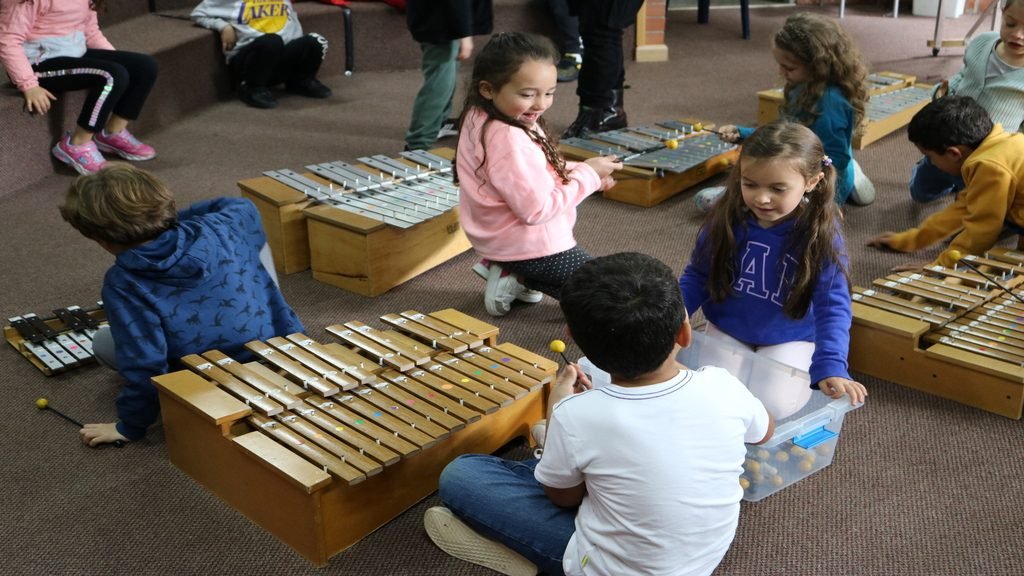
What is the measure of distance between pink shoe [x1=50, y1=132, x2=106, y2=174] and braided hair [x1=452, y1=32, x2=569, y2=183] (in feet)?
8.34

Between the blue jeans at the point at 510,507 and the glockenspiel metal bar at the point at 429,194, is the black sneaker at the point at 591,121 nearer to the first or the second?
the glockenspiel metal bar at the point at 429,194

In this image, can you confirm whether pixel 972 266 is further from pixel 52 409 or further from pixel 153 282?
pixel 52 409

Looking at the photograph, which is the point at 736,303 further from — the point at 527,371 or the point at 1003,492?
the point at 1003,492

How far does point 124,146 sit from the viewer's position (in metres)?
5.30

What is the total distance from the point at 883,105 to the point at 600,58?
1.69 m

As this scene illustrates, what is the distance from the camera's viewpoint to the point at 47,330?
3291 mm

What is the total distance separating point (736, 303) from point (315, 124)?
12.5 ft

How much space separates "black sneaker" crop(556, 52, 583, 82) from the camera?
273 inches

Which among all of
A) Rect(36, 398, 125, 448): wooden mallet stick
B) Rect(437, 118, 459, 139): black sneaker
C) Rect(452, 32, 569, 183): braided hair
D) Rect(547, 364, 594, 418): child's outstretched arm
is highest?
Rect(452, 32, 569, 183): braided hair

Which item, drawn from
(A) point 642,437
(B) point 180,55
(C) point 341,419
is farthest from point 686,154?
(B) point 180,55

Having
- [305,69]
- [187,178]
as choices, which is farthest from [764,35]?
[187,178]

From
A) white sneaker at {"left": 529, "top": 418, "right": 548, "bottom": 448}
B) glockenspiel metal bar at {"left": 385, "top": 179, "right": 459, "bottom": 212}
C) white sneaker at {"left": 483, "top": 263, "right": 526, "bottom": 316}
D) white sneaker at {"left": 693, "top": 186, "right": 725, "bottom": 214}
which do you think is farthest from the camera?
white sneaker at {"left": 693, "top": 186, "right": 725, "bottom": 214}

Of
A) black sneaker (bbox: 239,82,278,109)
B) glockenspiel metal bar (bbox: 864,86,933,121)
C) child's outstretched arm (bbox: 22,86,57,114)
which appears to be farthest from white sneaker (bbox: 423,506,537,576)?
black sneaker (bbox: 239,82,278,109)

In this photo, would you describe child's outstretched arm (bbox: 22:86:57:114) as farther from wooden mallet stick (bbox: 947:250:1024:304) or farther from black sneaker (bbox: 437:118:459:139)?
wooden mallet stick (bbox: 947:250:1024:304)
